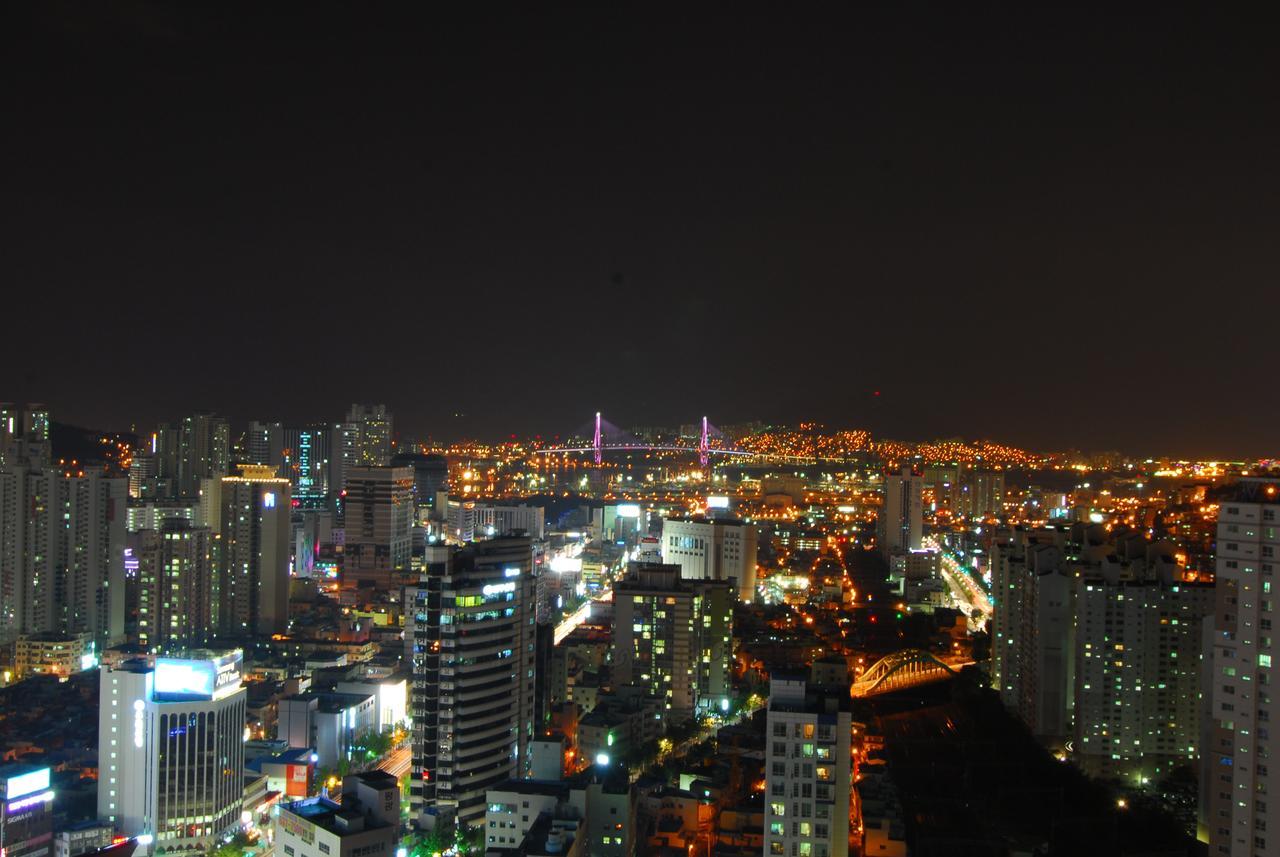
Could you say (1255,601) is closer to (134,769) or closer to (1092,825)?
(1092,825)

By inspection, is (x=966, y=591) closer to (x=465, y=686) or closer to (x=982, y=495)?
(x=982, y=495)

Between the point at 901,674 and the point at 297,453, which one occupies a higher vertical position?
the point at 297,453

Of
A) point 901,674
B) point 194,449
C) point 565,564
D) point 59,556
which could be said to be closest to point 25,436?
point 59,556

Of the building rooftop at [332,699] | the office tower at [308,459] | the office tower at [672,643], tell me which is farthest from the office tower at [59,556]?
the office tower at [308,459]

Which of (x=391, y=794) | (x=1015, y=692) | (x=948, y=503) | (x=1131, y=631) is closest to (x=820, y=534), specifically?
(x=948, y=503)

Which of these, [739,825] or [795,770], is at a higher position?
[795,770]

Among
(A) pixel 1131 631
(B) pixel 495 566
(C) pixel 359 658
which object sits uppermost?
(B) pixel 495 566

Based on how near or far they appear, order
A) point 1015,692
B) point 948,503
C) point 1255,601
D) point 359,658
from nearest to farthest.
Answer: point 1255,601 < point 1015,692 < point 359,658 < point 948,503

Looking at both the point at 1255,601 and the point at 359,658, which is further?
the point at 359,658
